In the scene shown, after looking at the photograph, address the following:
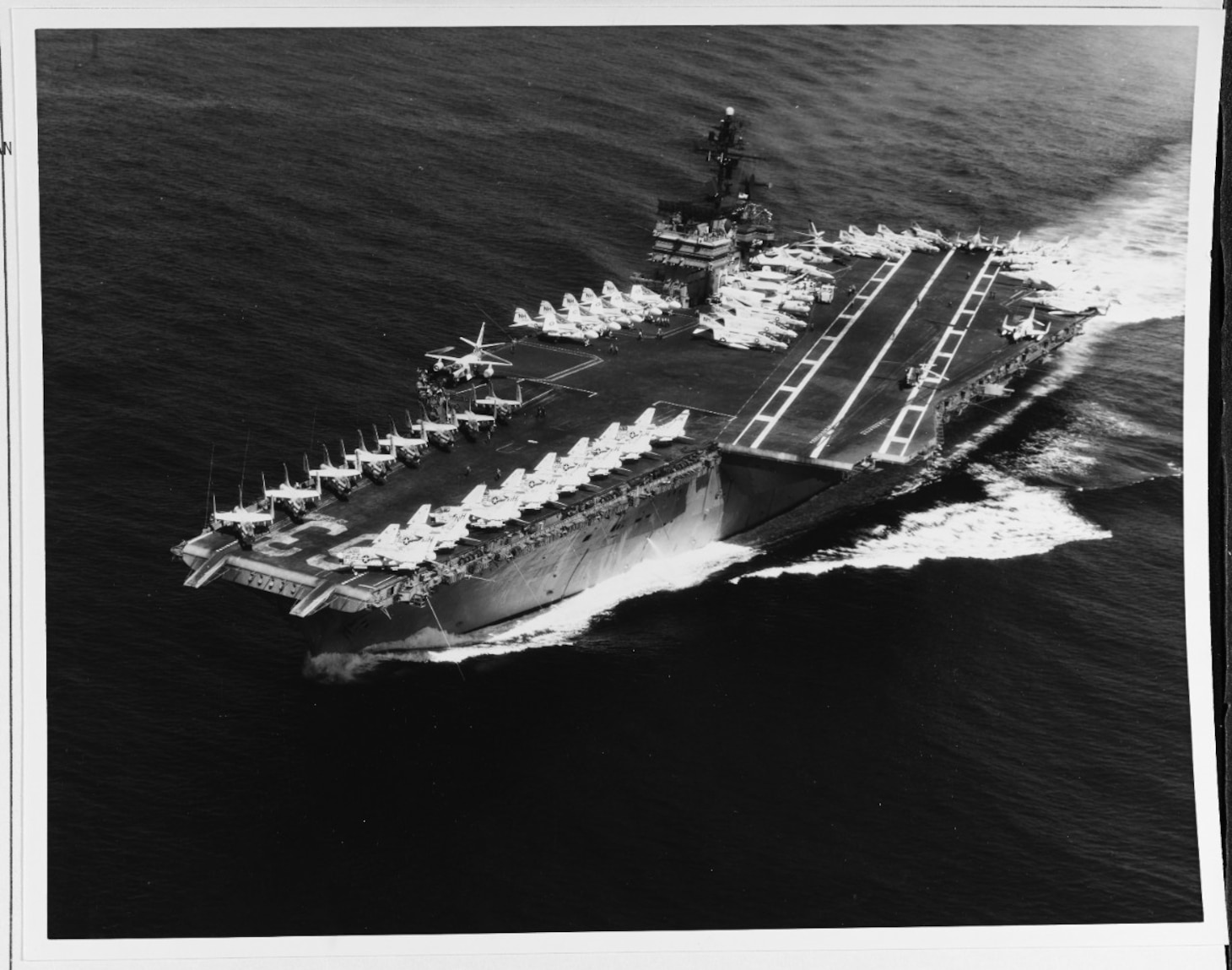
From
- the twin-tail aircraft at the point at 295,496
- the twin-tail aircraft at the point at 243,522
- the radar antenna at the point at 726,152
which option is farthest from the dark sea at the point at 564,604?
the twin-tail aircraft at the point at 243,522

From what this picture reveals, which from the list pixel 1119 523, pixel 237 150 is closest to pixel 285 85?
pixel 237 150

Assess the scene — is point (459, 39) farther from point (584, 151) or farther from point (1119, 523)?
point (1119, 523)

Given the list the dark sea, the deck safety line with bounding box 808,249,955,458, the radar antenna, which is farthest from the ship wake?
the radar antenna

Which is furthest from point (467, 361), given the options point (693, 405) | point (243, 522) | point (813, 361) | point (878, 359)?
point (878, 359)

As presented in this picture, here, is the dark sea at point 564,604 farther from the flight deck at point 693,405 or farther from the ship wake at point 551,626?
the flight deck at point 693,405

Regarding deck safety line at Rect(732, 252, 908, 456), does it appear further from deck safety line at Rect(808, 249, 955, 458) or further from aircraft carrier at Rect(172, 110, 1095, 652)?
deck safety line at Rect(808, 249, 955, 458)

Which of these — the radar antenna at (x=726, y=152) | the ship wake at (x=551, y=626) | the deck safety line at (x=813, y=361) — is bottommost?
the ship wake at (x=551, y=626)
